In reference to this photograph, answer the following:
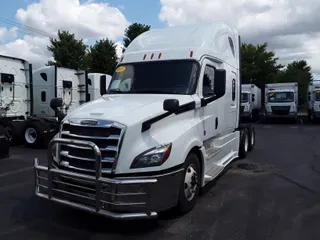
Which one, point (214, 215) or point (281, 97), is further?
point (281, 97)

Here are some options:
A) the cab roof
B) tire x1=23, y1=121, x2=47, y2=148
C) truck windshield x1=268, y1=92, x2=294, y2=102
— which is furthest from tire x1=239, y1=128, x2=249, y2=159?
truck windshield x1=268, y1=92, x2=294, y2=102

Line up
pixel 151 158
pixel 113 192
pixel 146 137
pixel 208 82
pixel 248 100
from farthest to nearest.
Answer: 1. pixel 248 100
2. pixel 208 82
3. pixel 146 137
4. pixel 151 158
5. pixel 113 192

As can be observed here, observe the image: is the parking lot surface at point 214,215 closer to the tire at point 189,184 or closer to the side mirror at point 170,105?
the tire at point 189,184

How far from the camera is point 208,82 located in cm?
605

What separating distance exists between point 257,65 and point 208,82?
151 ft

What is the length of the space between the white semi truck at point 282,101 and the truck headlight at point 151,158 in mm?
22192

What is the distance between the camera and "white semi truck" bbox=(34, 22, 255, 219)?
165 inches

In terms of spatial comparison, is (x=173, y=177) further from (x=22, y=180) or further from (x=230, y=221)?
(x=22, y=180)

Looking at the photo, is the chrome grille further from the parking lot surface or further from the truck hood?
the parking lot surface

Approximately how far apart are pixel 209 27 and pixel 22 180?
5217 millimetres

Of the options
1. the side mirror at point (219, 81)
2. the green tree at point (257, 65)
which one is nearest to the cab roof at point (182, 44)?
the side mirror at point (219, 81)

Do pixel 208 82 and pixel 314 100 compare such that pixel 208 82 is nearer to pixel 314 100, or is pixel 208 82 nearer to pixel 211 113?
pixel 211 113

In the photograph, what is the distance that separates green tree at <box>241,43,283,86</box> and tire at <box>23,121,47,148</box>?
4047 centimetres

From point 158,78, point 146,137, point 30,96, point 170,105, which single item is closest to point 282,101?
point 30,96
